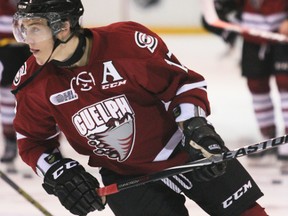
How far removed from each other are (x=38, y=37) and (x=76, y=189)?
1.49 ft

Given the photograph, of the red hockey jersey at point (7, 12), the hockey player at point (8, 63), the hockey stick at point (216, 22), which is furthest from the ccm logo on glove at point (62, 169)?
the hockey stick at point (216, 22)

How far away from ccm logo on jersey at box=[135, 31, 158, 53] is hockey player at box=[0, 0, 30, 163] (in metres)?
2.03

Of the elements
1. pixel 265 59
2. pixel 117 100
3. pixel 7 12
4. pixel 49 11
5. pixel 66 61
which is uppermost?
pixel 49 11

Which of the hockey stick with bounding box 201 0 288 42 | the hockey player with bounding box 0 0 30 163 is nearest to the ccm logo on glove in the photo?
the hockey player with bounding box 0 0 30 163

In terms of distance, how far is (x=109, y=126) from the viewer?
274 cm

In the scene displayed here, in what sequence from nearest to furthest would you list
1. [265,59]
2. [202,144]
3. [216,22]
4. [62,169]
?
[202,144] < [62,169] < [265,59] < [216,22]

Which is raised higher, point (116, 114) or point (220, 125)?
point (116, 114)

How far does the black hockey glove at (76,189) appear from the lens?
268 centimetres

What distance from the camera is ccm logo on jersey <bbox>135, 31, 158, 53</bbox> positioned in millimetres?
2703

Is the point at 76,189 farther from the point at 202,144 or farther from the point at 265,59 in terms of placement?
the point at 265,59

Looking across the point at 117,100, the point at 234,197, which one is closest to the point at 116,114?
the point at 117,100

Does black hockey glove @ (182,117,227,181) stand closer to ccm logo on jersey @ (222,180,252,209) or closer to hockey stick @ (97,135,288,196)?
hockey stick @ (97,135,288,196)

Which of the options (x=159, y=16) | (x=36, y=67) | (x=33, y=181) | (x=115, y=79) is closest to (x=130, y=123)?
(x=115, y=79)

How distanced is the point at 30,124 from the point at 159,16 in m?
6.13
